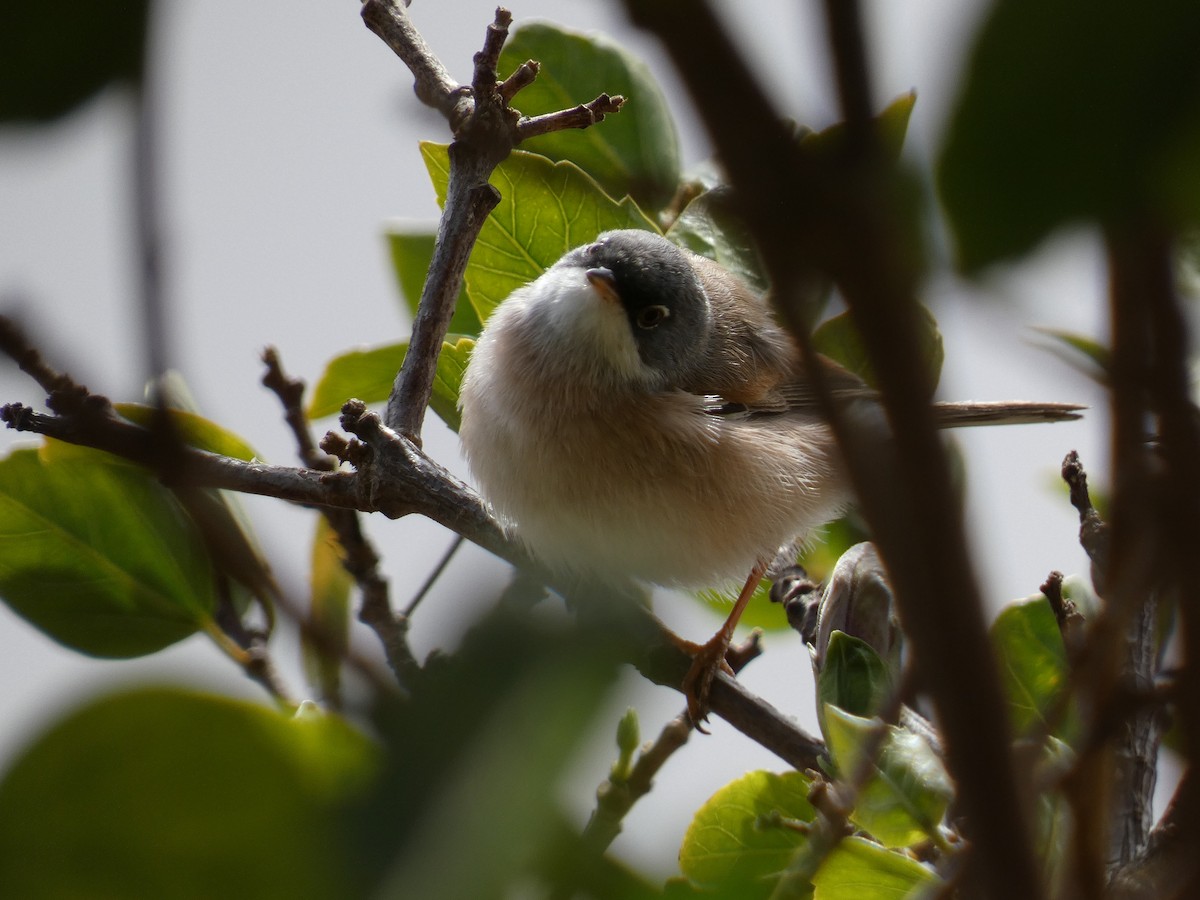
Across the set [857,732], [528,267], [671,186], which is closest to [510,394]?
[528,267]

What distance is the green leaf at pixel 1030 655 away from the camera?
1910mm

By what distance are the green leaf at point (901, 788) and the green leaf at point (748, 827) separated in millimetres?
274

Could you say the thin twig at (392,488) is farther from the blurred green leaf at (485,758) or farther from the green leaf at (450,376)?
the blurred green leaf at (485,758)

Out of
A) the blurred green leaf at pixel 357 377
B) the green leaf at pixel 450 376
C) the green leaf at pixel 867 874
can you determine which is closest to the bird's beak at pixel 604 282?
the green leaf at pixel 450 376

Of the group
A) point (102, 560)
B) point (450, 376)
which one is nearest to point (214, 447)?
point (102, 560)

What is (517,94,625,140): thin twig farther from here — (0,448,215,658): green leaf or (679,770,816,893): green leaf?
(679,770,816,893): green leaf

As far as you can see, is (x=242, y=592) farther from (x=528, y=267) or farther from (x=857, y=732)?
(x=857, y=732)

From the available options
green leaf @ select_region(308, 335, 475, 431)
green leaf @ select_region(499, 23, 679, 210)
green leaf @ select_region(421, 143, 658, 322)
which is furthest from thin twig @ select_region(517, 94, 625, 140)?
green leaf @ select_region(308, 335, 475, 431)

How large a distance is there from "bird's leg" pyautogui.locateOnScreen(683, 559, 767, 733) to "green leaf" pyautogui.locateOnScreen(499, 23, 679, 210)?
1090mm

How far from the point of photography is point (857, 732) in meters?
1.39

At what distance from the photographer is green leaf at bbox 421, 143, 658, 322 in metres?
2.34

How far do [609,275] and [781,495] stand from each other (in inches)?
31.2

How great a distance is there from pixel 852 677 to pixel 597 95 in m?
1.51

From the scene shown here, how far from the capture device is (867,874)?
56.7 inches
